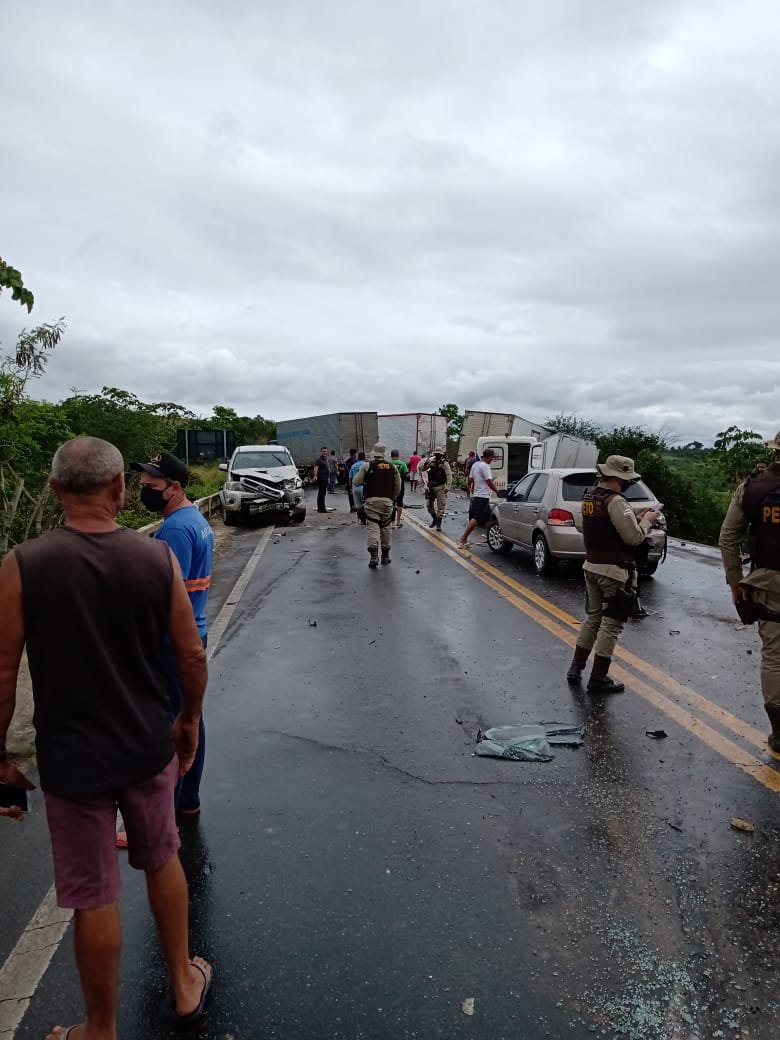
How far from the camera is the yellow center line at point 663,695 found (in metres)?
4.26

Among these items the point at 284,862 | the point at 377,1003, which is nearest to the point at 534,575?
the point at 284,862

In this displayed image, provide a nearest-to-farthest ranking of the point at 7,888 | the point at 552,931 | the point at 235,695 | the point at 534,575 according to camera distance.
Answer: the point at 552,931 → the point at 7,888 → the point at 235,695 → the point at 534,575

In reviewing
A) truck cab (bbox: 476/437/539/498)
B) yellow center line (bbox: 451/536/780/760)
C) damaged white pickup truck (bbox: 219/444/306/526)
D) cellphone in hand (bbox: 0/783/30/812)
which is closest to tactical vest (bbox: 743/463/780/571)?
yellow center line (bbox: 451/536/780/760)

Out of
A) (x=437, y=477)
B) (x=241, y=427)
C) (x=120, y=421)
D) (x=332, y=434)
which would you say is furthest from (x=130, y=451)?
(x=241, y=427)

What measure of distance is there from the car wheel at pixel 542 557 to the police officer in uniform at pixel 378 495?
8.08ft

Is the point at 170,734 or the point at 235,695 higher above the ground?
the point at 170,734

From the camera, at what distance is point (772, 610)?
4461 mm

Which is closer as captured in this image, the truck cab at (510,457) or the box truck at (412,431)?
the truck cab at (510,457)

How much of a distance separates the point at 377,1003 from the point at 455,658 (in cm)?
419

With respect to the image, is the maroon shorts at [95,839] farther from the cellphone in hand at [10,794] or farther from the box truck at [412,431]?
the box truck at [412,431]

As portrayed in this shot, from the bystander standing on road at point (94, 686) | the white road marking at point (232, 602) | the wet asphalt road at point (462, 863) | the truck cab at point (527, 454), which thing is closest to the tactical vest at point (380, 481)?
the white road marking at point (232, 602)

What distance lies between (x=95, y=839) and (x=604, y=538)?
4.42 metres

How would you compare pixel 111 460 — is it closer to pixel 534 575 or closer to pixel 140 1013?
pixel 140 1013

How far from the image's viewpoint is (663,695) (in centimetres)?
543
